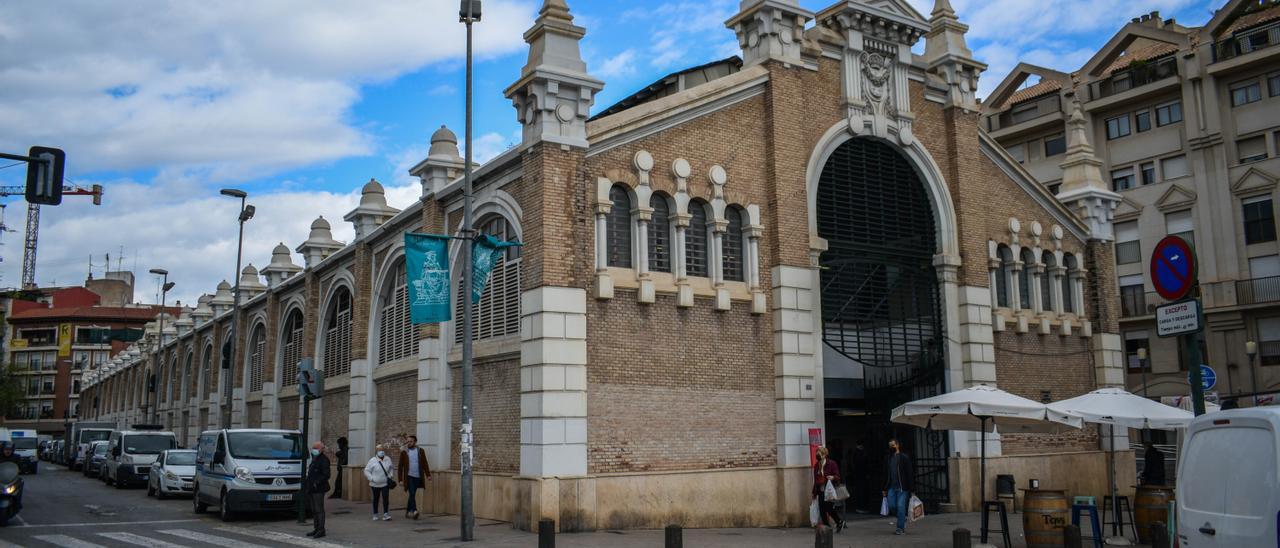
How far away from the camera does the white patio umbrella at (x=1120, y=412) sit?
53.8ft

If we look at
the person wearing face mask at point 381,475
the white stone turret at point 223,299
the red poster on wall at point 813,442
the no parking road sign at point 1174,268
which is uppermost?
the white stone turret at point 223,299

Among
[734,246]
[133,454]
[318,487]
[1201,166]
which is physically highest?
[1201,166]

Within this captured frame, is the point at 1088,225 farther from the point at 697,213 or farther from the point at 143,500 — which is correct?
the point at 143,500

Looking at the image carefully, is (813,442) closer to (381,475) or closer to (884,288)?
(884,288)

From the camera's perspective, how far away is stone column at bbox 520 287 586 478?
55.1ft

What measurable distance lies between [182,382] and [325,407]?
81.8ft

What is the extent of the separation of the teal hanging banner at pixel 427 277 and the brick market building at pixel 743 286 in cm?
151

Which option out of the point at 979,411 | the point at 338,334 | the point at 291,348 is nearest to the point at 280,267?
the point at 291,348

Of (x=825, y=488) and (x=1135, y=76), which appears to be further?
(x=1135, y=76)

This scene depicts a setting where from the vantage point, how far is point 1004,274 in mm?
24531

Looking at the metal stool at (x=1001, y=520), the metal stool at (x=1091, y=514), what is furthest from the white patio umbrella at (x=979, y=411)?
the metal stool at (x=1091, y=514)

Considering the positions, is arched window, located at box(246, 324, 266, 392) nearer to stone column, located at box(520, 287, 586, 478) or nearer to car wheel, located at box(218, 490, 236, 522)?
car wheel, located at box(218, 490, 236, 522)

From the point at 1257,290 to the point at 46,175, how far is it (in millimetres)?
39860

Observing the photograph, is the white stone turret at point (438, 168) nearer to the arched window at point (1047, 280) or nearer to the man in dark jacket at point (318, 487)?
the man in dark jacket at point (318, 487)
